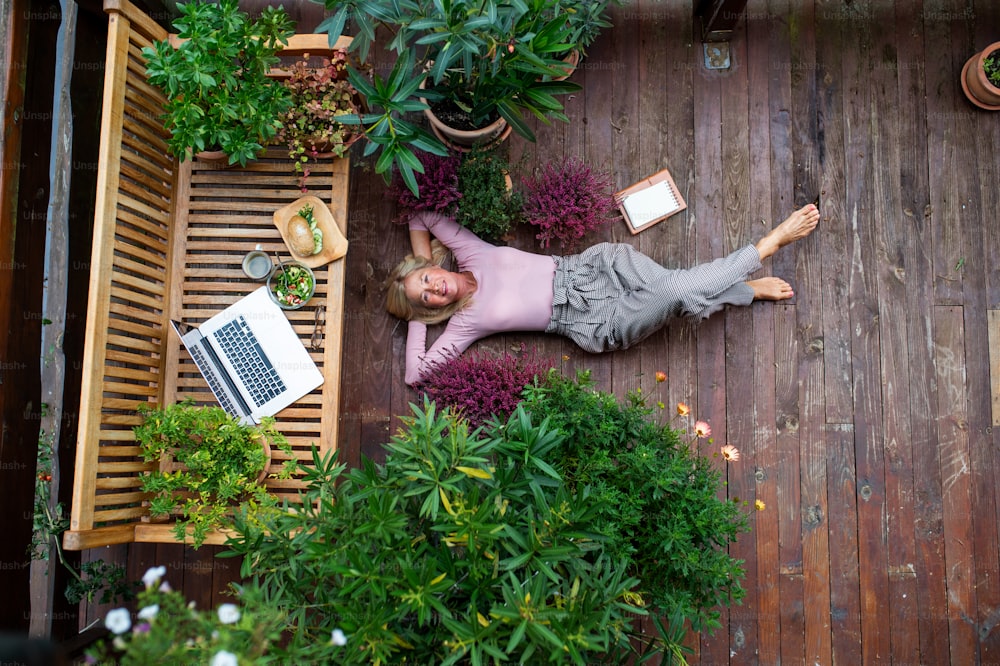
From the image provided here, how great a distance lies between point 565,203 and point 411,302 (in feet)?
2.51

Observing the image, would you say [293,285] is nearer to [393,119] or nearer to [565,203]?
[393,119]

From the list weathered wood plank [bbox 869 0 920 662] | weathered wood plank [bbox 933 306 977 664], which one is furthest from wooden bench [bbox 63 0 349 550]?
weathered wood plank [bbox 933 306 977 664]

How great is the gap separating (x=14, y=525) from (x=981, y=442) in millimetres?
3913

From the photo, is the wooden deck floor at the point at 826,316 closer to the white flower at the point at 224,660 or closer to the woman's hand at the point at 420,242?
the woman's hand at the point at 420,242

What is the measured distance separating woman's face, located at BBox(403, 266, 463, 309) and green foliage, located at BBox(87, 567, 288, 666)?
1.29 metres

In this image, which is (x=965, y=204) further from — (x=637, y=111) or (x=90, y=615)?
(x=90, y=615)

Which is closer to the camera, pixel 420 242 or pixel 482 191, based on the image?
pixel 482 191

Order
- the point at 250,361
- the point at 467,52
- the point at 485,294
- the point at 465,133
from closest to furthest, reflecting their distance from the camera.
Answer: the point at 467,52, the point at 250,361, the point at 465,133, the point at 485,294

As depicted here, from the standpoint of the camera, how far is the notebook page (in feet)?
9.00

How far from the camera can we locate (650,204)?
2.76 m

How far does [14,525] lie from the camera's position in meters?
2.24

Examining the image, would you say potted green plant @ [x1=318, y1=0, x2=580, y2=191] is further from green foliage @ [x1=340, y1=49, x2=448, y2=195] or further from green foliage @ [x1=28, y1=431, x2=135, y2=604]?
green foliage @ [x1=28, y1=431, x2=135, y2=604]

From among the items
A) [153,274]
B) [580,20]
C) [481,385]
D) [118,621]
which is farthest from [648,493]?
[153,274]

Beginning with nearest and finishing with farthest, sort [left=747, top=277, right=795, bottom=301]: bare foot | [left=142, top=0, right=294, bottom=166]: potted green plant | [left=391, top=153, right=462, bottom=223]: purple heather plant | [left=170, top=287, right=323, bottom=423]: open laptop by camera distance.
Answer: [left=142, top=0, right=294, bottom=166]: potted green plant, [left=170, top=287, right=323, bottom=423]: open laptop, [left=391, top=153, right=462, bottom=223]: purple heather plant, [left=747, top=277, right=795, bottom=301]: bare foot
